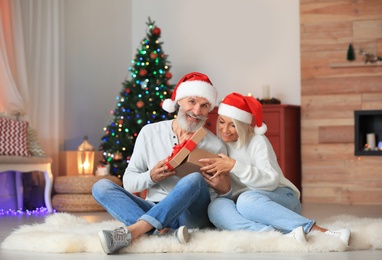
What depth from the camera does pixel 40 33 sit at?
7.80 metres

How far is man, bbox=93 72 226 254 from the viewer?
3682 millimetres

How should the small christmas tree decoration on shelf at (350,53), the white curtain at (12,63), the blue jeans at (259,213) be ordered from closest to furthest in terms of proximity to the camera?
the blue jeans at (259,213) < the white curtain at (12,63) < the small christmas tree decoration on shelf at (350,53)

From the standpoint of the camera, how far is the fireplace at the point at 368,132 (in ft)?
26.6

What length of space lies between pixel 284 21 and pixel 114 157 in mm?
2385

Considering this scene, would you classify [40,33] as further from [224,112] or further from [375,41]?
[224,112]

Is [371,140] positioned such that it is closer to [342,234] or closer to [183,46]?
[183,46]

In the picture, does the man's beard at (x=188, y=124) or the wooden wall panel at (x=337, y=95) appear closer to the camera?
the man's beard at (x=188, y=124)

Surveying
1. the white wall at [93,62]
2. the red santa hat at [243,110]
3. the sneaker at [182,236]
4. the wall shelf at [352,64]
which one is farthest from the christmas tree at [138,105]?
the sneaker at [182,236]

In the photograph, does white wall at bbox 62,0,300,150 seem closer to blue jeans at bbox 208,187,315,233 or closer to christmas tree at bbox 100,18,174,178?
christmas tree at bbox 100,18,174,178

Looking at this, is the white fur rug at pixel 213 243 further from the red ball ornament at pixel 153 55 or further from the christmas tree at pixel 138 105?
the red ball ornament at pixel 153 55

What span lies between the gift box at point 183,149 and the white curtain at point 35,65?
3684 millimetres

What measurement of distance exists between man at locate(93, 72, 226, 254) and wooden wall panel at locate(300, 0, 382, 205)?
167 inches

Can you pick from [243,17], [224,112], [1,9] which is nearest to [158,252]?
[224,112]

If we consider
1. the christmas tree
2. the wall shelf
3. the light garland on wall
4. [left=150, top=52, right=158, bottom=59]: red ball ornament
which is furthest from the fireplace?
the light garland on wall
